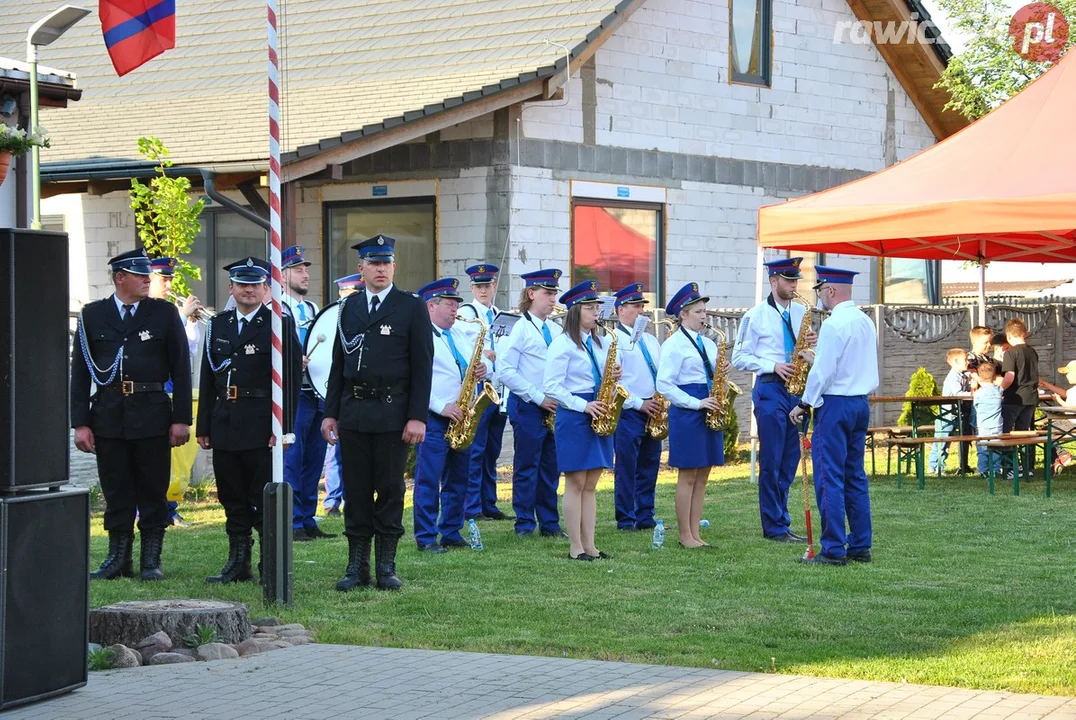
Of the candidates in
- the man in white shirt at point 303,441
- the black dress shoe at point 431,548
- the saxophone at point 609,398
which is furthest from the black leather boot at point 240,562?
the saxophone at point 609,398

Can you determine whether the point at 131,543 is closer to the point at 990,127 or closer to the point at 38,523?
the point at 38,523

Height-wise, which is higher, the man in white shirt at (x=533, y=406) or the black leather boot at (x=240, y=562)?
the man in white shirt at (x=533, y=406)

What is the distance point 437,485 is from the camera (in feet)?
41.6

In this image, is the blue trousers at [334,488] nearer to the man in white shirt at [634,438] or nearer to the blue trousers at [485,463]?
the blue trousers at [485,463]

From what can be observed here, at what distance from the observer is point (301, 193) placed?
21.5 m

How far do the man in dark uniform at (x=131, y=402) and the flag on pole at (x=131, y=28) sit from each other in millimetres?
3064

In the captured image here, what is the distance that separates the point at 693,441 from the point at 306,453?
338 cm

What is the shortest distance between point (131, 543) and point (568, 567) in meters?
3.05

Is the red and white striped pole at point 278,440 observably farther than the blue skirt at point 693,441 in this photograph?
No

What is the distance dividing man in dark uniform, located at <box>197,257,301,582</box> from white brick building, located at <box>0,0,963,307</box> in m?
6.77

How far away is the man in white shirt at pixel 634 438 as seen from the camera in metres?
13.9

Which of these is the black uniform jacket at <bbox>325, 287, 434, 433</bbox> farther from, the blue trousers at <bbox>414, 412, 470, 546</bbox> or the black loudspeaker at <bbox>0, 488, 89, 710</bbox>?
the black loudspeaker at <bbox>0, 488, 89, 710</bbox>

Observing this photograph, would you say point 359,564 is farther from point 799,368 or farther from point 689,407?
point 799,368

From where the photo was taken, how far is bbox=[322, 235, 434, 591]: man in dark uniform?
10375mm
